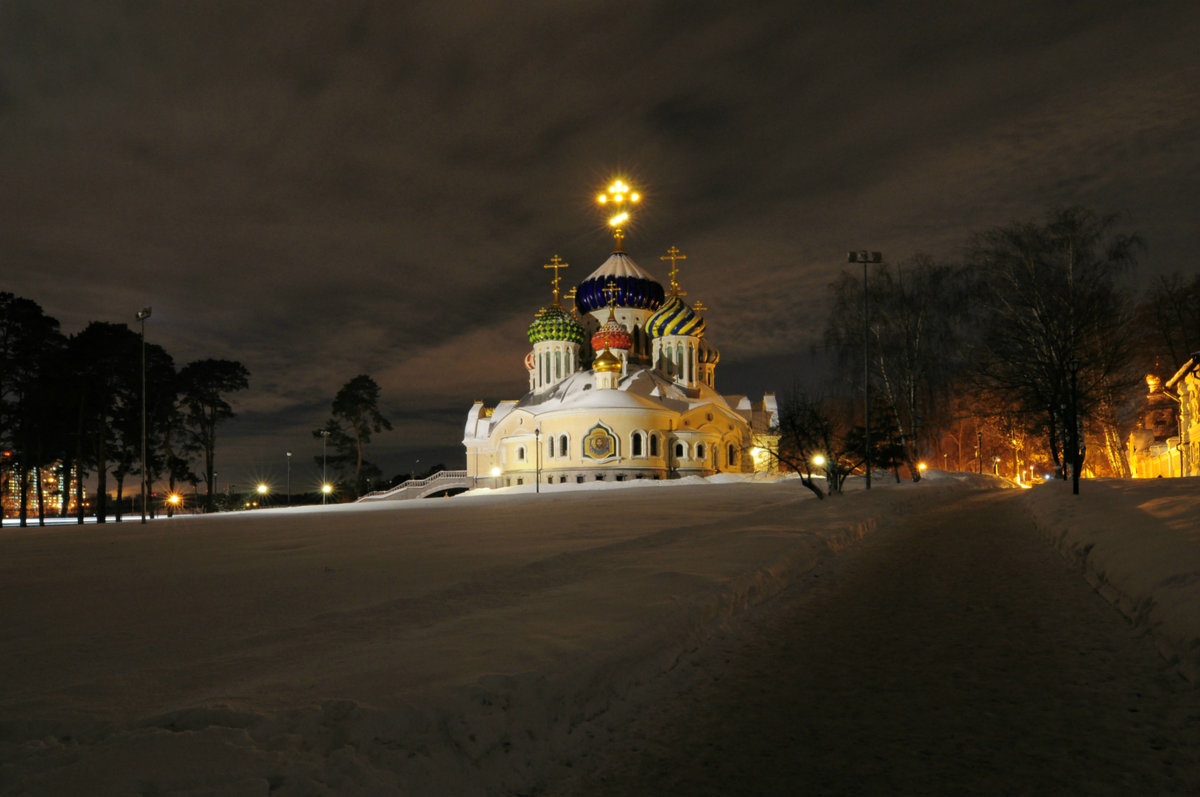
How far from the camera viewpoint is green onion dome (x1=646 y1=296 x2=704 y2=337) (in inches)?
2539

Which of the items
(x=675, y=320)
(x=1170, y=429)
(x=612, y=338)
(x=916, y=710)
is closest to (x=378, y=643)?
(x=916, y=710)

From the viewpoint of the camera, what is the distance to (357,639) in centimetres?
629

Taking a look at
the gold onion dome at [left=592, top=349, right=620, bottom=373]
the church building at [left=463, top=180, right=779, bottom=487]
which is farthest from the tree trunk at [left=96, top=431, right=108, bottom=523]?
the gold onion dome at [left=592, top=349, right=620, bottom=373]

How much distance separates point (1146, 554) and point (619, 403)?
141ft

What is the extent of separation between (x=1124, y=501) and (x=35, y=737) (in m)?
19.2

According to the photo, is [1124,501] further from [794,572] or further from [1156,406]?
[1156,406]

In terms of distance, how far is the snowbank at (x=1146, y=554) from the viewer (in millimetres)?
6531

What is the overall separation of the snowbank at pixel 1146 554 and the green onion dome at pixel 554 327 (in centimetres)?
4888

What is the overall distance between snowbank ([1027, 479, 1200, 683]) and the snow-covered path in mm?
219

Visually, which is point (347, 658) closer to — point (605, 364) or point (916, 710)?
point (916, 710)

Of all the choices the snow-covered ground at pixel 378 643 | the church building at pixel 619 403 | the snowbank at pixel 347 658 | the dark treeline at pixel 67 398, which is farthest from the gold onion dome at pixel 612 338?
the snowbank at pixel 347 658

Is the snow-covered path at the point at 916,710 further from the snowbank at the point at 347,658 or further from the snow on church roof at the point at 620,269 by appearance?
the snow on church roof at the point at 620,269

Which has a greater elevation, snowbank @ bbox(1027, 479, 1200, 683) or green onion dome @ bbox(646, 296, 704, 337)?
green onion dome @ bbox(646, 296, 704, 337)

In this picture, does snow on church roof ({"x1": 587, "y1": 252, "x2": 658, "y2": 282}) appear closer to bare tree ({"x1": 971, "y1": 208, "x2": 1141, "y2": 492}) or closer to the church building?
the church building
